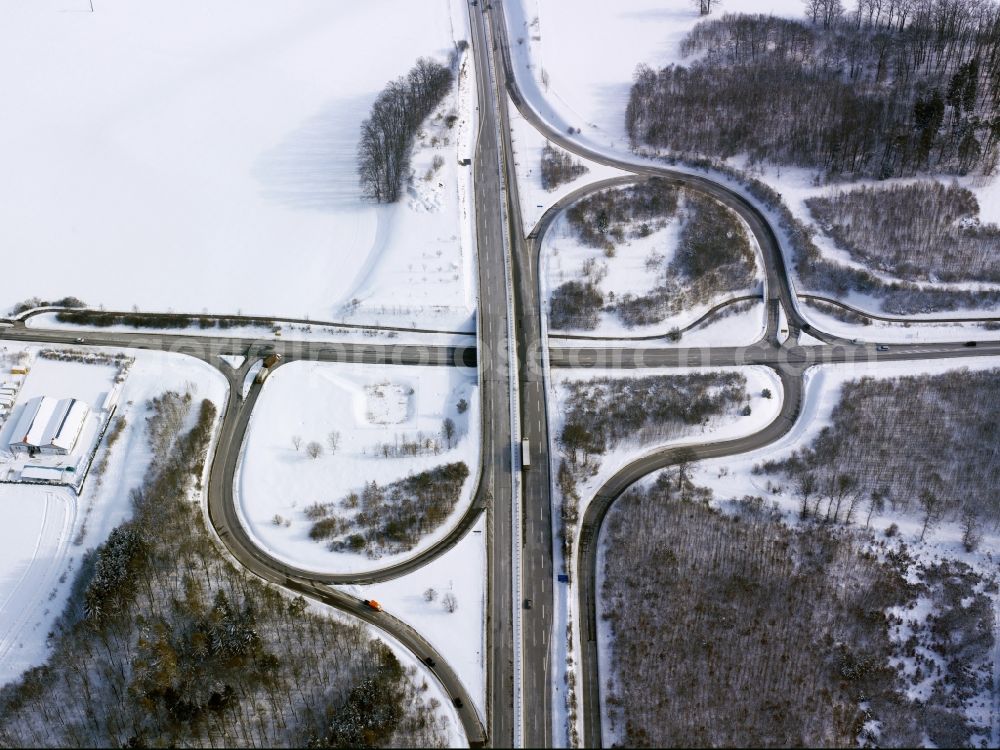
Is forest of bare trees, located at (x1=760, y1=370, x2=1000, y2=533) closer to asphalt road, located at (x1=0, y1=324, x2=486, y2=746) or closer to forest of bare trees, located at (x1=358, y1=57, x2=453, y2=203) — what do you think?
asphalt road, located at (x1=0, y1=324, x2=486, y2=746)

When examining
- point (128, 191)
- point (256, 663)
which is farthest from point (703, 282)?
point (128, 191)

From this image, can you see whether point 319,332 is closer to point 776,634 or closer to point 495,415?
point 495,415

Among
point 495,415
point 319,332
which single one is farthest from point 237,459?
point 495,415

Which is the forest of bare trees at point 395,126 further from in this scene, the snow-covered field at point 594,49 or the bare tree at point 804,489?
the bare tree at point 804,489

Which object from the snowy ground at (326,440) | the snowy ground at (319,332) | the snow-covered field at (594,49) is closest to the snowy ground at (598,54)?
the snow-covered field at (594,49)

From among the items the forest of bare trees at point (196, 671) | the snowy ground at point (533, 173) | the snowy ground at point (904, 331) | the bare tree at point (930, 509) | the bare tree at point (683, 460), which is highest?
the snowy ground at point (533, 173)

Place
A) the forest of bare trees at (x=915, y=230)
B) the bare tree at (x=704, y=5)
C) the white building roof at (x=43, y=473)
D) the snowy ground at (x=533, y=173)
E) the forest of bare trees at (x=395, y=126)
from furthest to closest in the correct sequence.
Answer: the bare tree at (x=704, y=5) → the forest of bare trees at (x=395, y=126) → the snowy ground at (x=533, y=173) → the forest of bare trees at (x=915, y=230) → the white building roof at (x=43, y=473)
